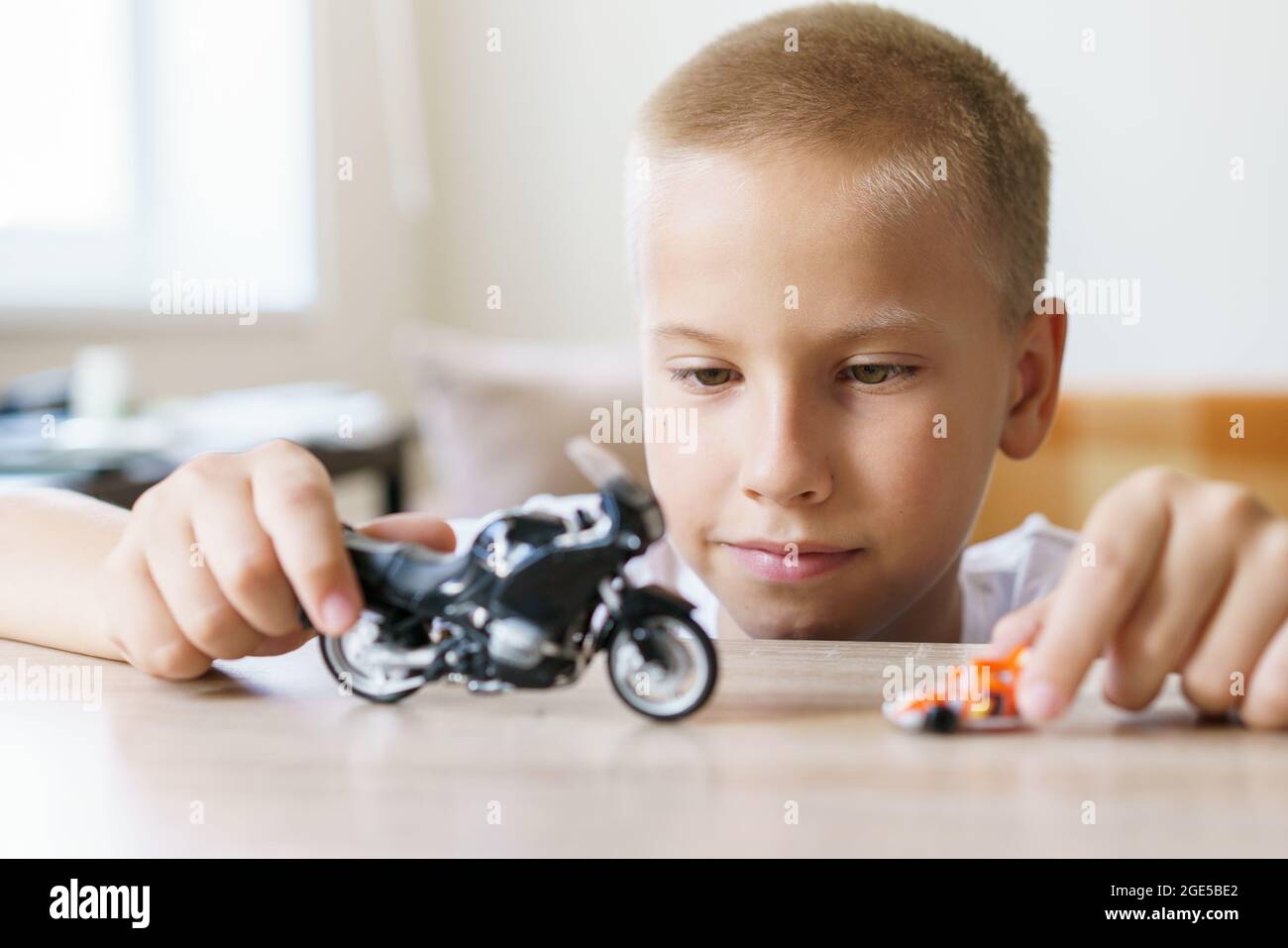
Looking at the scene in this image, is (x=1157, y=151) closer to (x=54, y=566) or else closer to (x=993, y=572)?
(x=993, y=572)

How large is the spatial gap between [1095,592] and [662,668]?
153 millimetres

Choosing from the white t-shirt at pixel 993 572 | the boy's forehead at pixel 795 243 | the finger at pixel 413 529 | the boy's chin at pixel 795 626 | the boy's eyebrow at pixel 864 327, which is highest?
the boy's forehead at pixel 795 243

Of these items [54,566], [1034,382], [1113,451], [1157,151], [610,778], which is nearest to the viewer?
[610,778]

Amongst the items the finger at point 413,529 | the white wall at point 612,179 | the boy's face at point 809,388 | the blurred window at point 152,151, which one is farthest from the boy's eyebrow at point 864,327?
the blurred window at point 152,151

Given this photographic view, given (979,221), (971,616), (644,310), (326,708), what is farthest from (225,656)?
(971,616)

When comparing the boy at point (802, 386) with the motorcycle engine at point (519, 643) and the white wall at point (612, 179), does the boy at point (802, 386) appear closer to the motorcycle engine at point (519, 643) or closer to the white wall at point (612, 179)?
the motorcycle engine at point (519, 643)

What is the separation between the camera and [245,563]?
454 mm

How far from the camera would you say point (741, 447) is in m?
0.77

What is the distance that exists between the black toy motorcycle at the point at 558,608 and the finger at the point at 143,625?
0.11 meters

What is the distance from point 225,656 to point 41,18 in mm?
2611

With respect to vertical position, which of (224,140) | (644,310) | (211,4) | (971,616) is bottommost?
(971,616)

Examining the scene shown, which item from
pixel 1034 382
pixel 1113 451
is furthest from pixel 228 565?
pixel 1113 451

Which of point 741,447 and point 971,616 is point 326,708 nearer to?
point 741,447

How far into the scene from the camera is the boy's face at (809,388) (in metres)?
0.73
